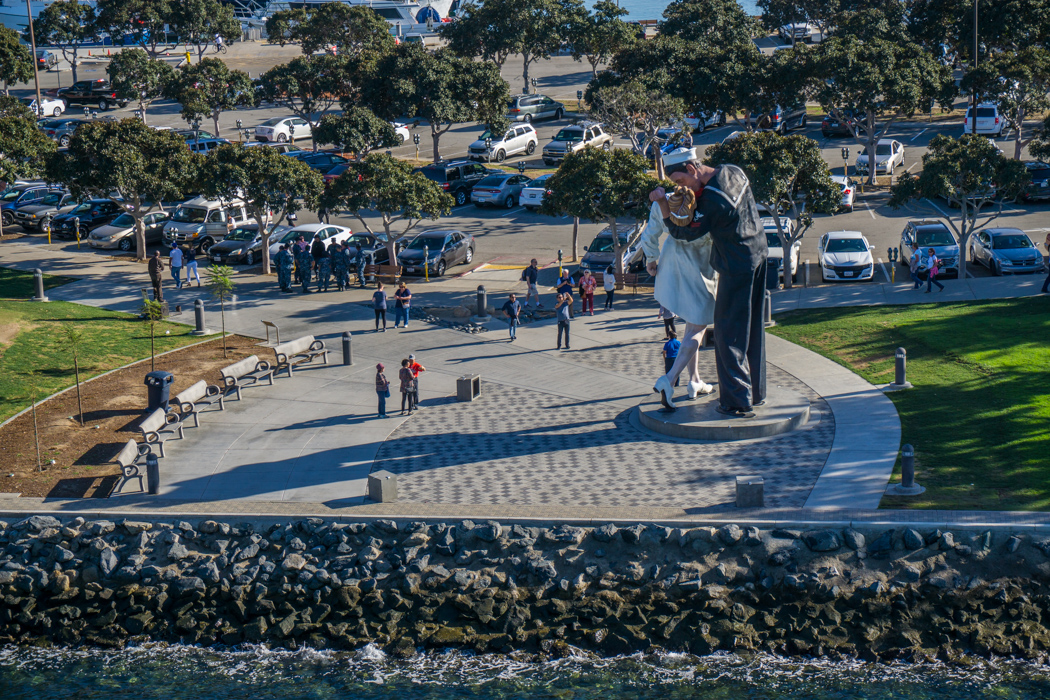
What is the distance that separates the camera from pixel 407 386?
77.6 ft

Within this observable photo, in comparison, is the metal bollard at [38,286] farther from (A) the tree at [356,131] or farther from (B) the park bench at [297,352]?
(A) the tree at [356,131]

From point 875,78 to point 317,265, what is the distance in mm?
23978

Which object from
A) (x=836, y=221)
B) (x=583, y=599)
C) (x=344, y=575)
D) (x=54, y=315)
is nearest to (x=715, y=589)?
(x=583, y=599)

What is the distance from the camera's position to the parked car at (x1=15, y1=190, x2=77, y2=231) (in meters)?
44.3

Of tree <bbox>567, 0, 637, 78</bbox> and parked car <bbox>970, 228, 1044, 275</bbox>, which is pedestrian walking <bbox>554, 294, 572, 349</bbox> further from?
tree <bbox>567, 0, 637, 78</bbox>

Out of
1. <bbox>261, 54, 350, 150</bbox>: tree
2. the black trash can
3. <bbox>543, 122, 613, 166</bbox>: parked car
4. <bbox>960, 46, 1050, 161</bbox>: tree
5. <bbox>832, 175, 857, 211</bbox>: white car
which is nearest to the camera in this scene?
the black trash can

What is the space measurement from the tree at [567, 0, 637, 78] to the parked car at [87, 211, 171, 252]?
30708mm

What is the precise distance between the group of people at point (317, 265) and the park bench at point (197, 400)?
9.60 meters

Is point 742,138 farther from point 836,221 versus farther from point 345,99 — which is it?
point 345,99

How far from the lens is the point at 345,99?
56656 millimetres

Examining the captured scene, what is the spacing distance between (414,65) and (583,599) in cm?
3963

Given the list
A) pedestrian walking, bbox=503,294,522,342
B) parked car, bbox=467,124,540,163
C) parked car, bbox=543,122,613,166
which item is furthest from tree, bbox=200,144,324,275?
parked car, bbox=543,122,613,166

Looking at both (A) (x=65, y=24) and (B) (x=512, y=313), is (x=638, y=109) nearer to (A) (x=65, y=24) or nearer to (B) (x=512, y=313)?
(B) (x=512, y=313)

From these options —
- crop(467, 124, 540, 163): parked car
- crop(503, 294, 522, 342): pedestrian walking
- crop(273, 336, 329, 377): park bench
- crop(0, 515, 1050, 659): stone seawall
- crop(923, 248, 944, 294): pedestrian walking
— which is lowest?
crop(0, 515, 1050, 659): stone seawall
